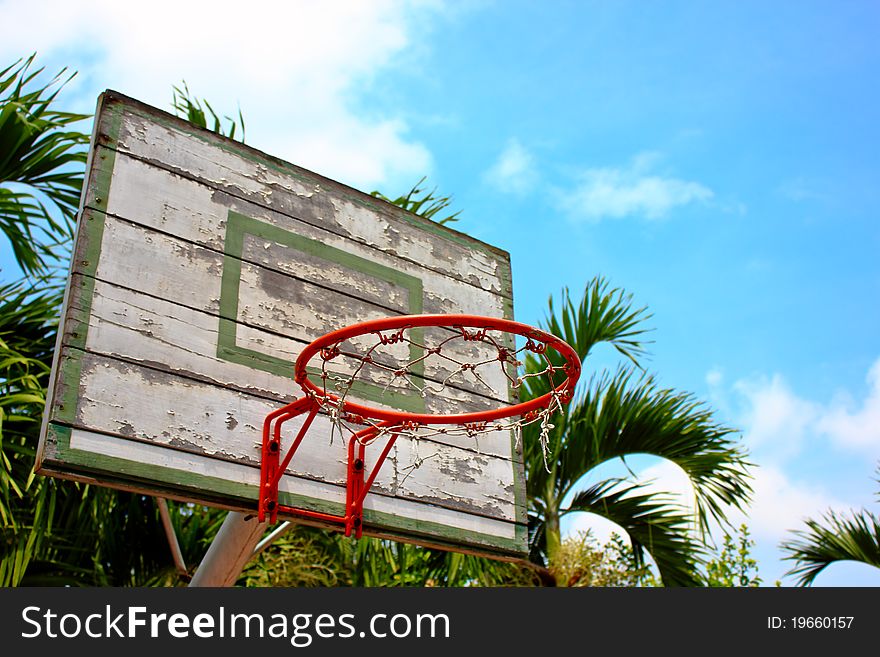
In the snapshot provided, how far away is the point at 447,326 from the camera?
296 cm

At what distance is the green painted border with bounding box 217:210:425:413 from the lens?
3291mm

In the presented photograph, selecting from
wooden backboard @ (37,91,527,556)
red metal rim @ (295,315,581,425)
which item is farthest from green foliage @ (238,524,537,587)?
red metal rim @ (295,315,581,425)

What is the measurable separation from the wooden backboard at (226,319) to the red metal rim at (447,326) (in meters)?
0.15

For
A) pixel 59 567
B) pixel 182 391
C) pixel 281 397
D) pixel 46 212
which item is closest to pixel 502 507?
pixel 281 397

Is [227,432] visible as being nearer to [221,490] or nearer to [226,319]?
[221,490]

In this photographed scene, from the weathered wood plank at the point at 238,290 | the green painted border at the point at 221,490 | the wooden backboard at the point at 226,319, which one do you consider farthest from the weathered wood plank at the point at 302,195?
the green painted border at the point at 221,490

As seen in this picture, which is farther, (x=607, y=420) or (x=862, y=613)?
(x=607, y=420)

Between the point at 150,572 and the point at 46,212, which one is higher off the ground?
the point at 46,212

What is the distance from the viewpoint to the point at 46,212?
5633mm

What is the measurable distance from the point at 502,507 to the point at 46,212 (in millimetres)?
3315

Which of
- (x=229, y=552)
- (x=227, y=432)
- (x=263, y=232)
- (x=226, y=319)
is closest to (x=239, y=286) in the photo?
(x=226, y=319)

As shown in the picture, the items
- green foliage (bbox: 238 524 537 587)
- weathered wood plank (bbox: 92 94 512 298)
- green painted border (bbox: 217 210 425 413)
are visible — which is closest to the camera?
green painted border (bbox: 217 210 425 413)

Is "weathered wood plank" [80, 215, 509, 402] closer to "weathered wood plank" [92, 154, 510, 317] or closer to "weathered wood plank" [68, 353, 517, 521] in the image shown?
"weathered wood plank" [92, 154, 510, 317]

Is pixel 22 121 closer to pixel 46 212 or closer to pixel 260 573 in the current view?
pixel 46 212
